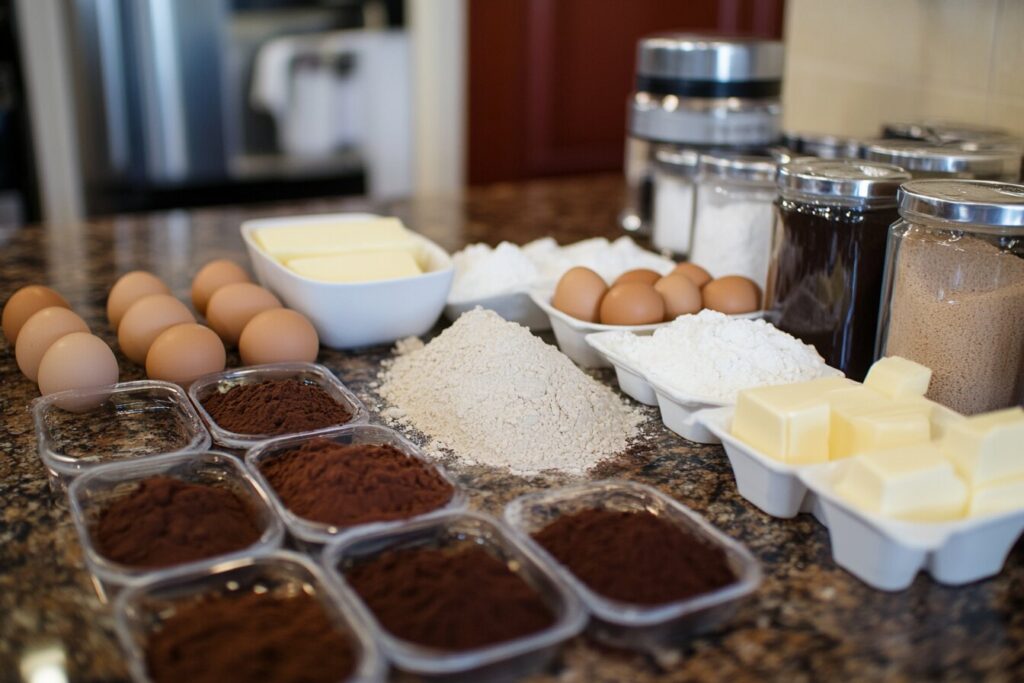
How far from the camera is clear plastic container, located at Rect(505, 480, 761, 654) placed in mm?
687

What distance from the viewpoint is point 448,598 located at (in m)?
0.70

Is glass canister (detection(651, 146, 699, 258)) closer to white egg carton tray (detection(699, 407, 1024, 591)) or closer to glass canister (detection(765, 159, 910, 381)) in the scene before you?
glass canister (detection(765, 159, 910, 381))

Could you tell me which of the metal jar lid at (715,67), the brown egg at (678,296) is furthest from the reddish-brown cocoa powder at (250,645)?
the metal jar lid at (715,67)

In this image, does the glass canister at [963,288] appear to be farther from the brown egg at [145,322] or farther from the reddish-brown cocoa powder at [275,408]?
the brown egg at [145,322]

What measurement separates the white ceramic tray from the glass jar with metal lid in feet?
2.88

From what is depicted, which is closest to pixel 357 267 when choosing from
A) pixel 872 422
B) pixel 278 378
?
pixel 278 378

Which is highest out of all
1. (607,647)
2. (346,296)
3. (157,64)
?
(157,64)

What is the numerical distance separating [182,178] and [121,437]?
2084mm

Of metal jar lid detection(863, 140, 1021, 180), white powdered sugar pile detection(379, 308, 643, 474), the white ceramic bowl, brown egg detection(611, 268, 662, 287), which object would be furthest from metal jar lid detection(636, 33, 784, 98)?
white powdered sugar pile detection(379, 308, 643, 474)

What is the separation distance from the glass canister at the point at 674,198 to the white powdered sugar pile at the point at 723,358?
1.69 feet

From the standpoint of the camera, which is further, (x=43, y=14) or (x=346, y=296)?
(x=43, y=14)

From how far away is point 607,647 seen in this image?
692mm

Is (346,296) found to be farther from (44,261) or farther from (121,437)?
(44,261)

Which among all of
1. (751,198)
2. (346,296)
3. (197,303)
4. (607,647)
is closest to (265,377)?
(346,296)
